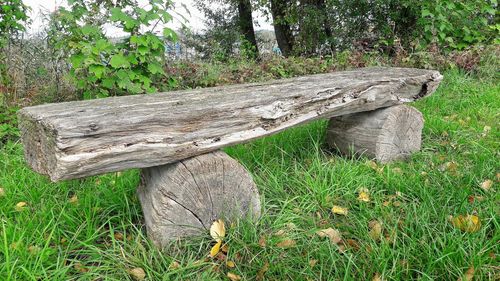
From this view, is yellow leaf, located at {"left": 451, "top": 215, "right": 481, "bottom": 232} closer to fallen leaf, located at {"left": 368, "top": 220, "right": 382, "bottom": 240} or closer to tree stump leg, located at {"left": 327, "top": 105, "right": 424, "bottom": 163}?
fallen leaf, located at {"left": 368, "top": 220, "right": 382, "bottom": 240}

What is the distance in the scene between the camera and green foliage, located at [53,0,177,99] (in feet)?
12.0

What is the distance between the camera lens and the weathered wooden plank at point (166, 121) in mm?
1612

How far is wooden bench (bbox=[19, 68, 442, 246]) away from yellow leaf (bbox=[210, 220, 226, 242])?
4 cm

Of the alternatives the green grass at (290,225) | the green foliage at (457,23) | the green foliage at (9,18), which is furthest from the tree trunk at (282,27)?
the green grass at (290,225)

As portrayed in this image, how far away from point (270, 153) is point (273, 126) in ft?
2.55

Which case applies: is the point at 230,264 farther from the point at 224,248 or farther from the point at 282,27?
the point at 282,27

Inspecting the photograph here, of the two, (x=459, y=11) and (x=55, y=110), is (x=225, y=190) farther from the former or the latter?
(x=459, y=11)

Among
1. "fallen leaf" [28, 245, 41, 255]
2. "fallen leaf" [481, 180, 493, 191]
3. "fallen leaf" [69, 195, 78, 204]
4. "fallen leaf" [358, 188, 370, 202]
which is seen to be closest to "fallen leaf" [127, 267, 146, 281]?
"fallen leaf" [28, 245, 41, 255]

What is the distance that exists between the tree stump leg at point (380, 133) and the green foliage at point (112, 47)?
1.77m

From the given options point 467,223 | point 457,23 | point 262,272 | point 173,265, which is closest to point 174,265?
point 173,265

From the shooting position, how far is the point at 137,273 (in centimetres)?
184

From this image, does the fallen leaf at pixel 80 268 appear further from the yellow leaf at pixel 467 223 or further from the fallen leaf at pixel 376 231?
the yellow leaf at pixel 467 223

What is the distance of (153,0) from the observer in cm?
369

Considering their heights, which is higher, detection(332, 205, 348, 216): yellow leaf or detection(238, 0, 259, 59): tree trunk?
detection(238, 0, 259, 59): tree trunk
